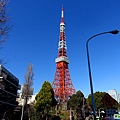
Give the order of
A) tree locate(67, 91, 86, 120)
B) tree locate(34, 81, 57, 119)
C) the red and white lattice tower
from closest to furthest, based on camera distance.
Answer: tree locate(34, 81, 57, 119) < tree locate(67, 91, 86, 120) < the red and white lattice tower

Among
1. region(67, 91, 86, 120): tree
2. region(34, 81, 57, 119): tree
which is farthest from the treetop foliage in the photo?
region(67, 91, 86, 120): tree

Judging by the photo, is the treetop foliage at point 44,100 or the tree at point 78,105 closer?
the treetop foliage at point 44,100

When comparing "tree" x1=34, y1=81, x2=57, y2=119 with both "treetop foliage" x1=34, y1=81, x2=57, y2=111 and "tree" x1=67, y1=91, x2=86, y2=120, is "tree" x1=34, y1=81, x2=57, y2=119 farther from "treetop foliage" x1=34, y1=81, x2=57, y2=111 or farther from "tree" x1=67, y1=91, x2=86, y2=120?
"tree" x1=67, y1=91, x2=86, y2=120

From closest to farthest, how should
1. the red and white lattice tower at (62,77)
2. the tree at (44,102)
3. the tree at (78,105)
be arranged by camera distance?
the tree at (44,102) < the tree at (78,105) < the red and white lattice tower at (62,77)

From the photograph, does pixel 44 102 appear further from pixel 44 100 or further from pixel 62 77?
pixel 62 77

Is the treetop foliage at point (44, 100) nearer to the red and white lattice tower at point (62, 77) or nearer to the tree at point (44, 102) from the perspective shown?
the tree at point (44, 102)

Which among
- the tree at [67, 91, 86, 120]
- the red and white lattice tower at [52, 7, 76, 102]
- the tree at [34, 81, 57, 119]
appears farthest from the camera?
the red and white lattice tower at [52, 7, 76, 102]

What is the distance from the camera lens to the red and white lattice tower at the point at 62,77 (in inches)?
2430

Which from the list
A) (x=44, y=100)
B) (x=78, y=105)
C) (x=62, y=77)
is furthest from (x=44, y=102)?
(x=62, y=77)

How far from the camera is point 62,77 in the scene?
6438 centimetres

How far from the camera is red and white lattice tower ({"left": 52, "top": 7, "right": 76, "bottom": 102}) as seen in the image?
202 ft

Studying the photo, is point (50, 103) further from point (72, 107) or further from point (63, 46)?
point (63, 46)

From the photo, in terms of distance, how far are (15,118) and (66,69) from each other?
3533cm

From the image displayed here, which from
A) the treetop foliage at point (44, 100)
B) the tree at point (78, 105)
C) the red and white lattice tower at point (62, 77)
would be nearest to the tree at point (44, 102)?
the treetop foliage at point (44, 100)
